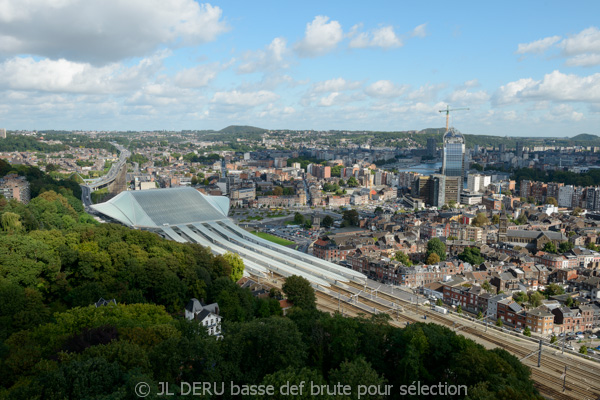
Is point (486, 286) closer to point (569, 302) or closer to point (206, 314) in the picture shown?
point (569, 302)

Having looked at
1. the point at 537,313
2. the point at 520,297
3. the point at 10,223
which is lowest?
the point at 520,297

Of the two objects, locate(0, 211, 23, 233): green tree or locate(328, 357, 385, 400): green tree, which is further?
locate(0, 211, 23, 233): green tree

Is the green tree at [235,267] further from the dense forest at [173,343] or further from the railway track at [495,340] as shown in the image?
the railway track at [495,340]

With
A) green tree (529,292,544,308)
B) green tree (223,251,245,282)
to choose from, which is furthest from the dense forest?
green tree (529,292,544,308)

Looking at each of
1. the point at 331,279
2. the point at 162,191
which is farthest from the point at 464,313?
the point at 162,191

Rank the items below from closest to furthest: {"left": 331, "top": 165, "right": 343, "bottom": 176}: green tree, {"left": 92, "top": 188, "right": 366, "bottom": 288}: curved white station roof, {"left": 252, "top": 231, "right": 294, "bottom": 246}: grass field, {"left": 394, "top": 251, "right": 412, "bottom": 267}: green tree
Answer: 1. {"left": 92, "top": 188, "right": 366, "bottom": 288}: curved white station roof
2. {"left": 394, "top": 251, "right": 412, "bottom": 267}: green tree
3. {"left": 252, "top": 231, "right": 294, "bottom": 246}: grass field
4. {"left": 331, "top": 165, "right": 343, "bottom": 176}: green tree

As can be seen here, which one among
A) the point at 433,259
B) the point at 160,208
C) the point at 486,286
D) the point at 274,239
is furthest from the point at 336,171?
the point at 486,286

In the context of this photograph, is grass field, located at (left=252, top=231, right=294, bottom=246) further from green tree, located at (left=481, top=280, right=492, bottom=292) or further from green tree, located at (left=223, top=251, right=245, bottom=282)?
green tree, located at (left=481, top=280, right=492, bottom=292)
